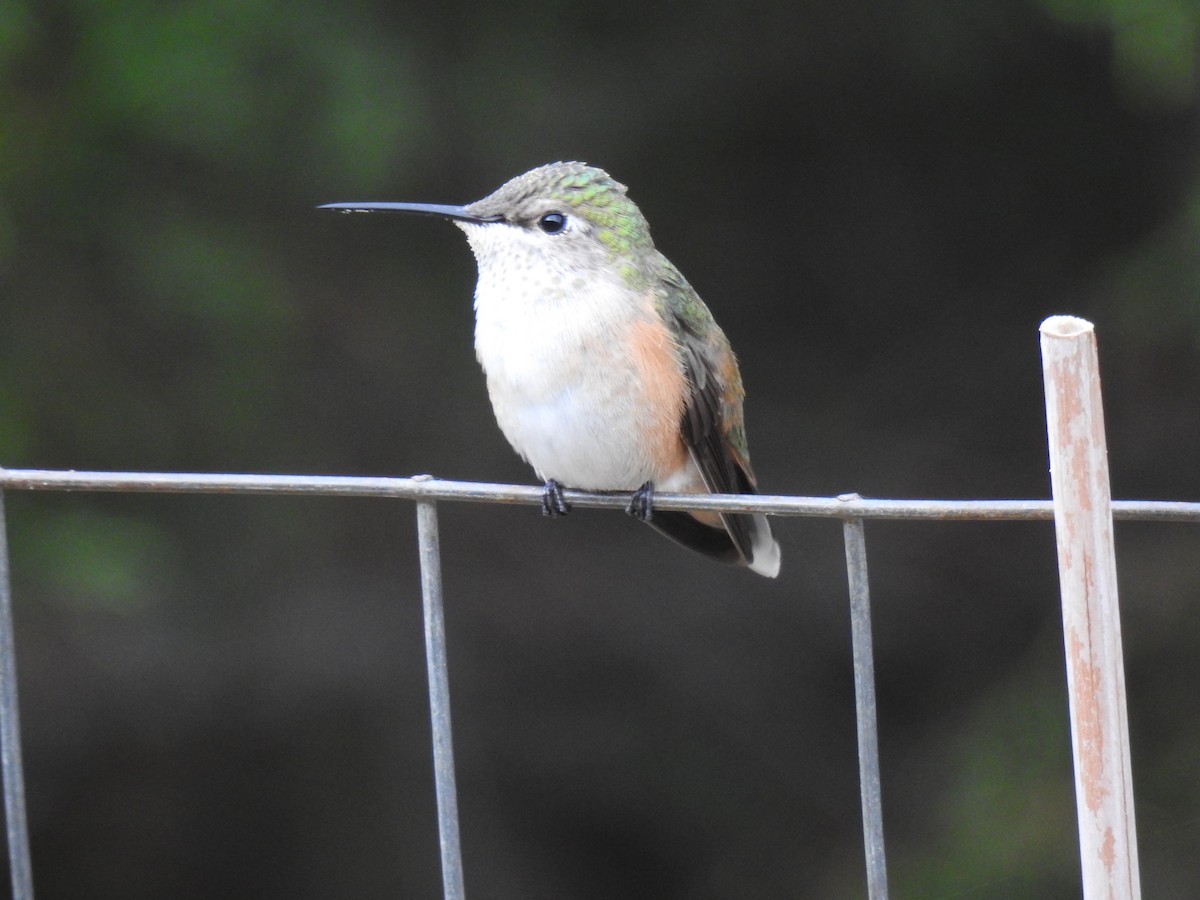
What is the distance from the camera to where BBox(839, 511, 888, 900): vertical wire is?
1.60 meters

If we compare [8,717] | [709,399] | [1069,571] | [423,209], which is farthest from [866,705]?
[423,209]

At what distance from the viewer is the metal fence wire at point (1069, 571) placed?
133 centimetres

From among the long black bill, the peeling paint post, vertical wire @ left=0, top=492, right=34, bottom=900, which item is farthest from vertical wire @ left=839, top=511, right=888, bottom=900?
the long black bill

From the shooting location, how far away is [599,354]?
2912 millimetres

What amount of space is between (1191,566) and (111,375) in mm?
3390

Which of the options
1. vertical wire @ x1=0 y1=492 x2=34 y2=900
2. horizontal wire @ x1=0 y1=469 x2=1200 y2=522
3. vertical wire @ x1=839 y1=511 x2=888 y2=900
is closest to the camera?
horizontal wire @ x1=0 y1=469 x2=1200 y2=522

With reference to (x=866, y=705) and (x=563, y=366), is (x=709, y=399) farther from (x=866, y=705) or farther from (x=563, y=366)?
(x=866, y=705)

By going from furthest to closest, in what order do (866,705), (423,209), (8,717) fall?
(423,209) < (8,717) < (866,705)

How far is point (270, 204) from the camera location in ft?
14.8

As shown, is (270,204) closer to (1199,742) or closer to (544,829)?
(544,829)

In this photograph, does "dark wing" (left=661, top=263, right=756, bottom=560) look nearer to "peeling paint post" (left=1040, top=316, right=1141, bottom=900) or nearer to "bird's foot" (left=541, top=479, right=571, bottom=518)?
"bird's foot" (left=541, top=479, right=571, bottom=518)

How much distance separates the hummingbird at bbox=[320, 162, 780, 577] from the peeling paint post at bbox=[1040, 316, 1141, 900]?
138 centimetres

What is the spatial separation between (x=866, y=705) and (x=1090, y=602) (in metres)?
0.35

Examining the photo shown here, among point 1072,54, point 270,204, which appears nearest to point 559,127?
point 270,204
